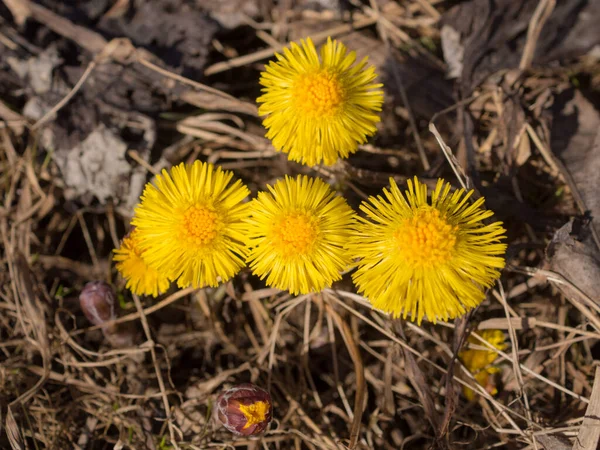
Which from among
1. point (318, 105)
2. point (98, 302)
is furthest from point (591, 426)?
point (98, 302)

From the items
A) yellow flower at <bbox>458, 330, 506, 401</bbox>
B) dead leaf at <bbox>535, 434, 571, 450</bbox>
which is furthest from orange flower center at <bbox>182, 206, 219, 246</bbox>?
dead leaf at <bbox>535, 434, 571, 450</bbox>

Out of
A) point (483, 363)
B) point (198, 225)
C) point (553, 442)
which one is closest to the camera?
point (198, 225)

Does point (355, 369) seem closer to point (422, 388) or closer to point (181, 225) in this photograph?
point (422, 388)

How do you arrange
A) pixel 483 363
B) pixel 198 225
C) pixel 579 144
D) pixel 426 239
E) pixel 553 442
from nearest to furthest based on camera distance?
pixel 426 239
pixel 198 225
pixel 553 442
pixel 483 363
pixel 579 144

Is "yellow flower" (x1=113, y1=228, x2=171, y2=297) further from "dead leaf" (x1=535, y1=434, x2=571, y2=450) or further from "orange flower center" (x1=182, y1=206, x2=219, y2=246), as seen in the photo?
"dead leaf" (x1=535, y1=434, x2=571, y2=450)

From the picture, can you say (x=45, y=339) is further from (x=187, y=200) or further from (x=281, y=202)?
(x=281, y=202)

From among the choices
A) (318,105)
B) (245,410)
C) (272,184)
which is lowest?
(245,410)

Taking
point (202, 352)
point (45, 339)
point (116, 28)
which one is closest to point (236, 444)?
point (202, 352)
